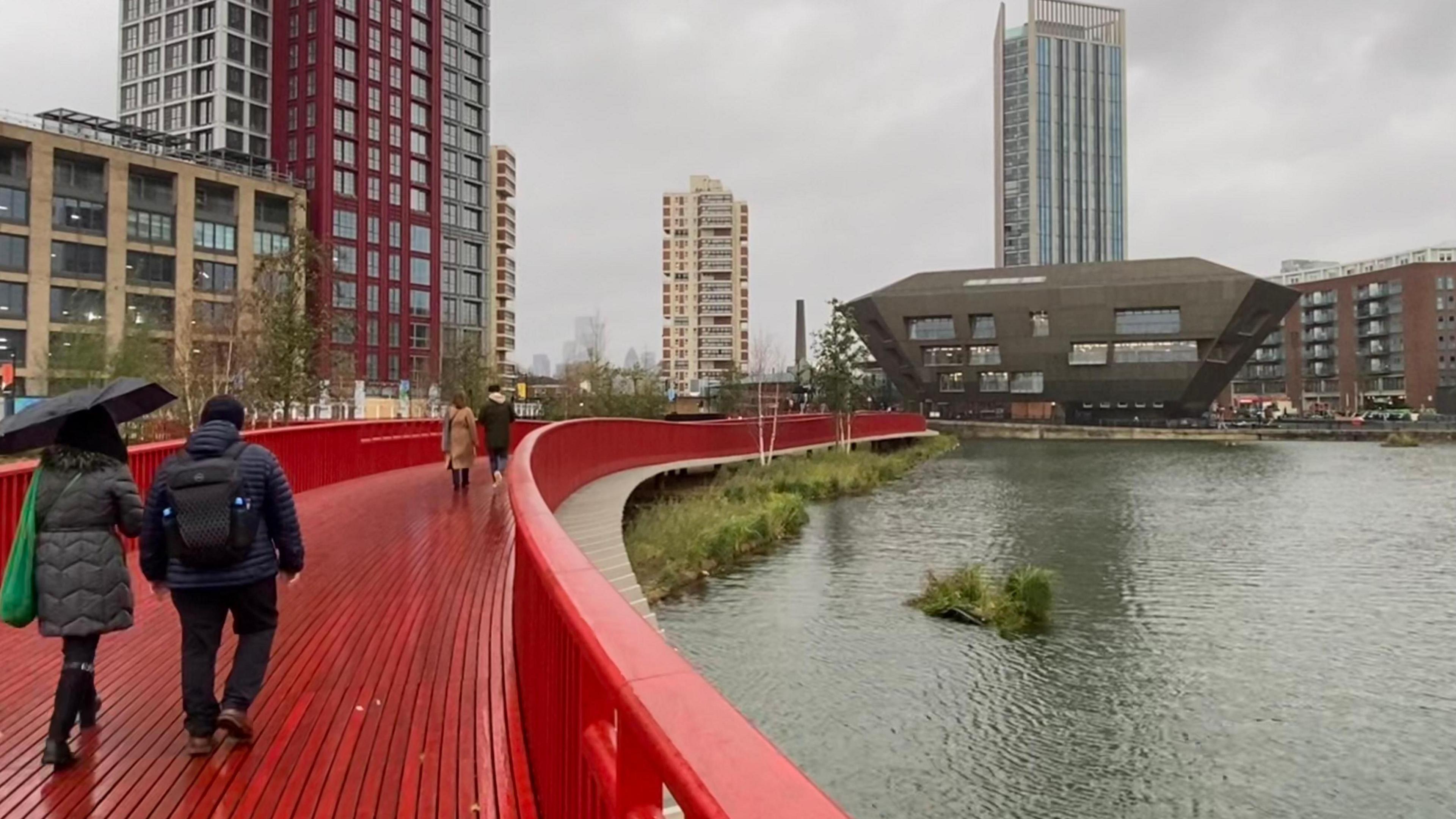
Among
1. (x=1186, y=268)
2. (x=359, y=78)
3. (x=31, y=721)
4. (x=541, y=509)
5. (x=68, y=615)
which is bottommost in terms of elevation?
(x=31, y=721)

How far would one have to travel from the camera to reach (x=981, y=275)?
83.9m

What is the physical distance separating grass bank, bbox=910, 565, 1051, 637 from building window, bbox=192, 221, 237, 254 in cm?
6281

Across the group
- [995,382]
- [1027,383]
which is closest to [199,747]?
[1027,383]

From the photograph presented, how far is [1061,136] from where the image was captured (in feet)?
530

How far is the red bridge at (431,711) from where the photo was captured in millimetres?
1890

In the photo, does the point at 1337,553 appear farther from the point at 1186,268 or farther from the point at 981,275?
the point at 981,275

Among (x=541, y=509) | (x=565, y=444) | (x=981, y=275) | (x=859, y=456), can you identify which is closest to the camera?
(x=541, y=509)

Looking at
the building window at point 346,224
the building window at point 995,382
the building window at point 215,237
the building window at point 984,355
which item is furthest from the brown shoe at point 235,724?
the building window at point 995,382

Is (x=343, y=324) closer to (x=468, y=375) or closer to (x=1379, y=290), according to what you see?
(x=468, y=375)

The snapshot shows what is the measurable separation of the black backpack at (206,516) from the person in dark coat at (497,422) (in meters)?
10.4

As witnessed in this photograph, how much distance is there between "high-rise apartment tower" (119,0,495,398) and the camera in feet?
241

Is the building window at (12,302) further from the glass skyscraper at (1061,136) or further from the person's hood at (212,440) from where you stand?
the glass skyscraper at (1061,136)

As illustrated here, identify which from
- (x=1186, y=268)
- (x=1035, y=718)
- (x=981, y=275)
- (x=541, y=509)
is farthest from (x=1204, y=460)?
(x=541, y=509)

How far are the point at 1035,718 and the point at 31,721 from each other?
8.46 metres
